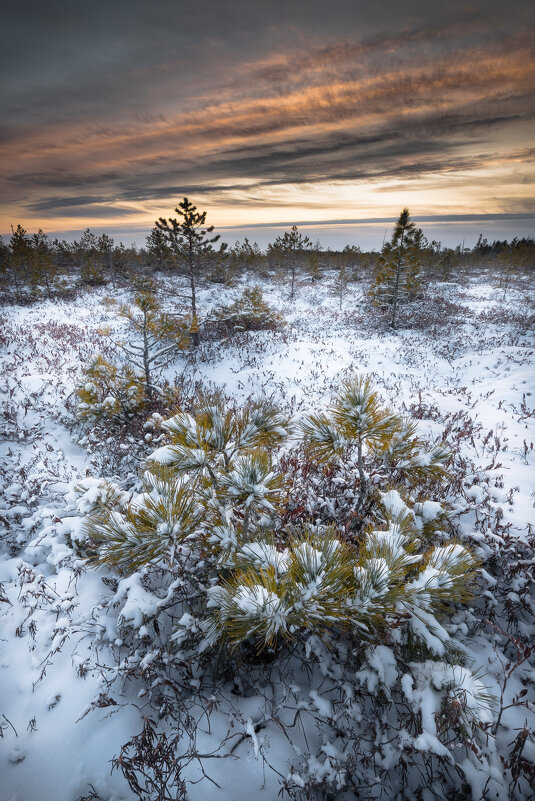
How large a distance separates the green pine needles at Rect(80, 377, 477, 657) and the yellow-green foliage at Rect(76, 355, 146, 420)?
449 cm

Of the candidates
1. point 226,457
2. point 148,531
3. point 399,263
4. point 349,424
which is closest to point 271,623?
point 148,531

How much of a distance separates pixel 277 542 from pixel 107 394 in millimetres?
6041

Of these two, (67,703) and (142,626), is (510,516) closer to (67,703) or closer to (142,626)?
(142,626)

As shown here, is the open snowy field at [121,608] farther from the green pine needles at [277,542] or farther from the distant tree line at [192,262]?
the distant tree line at [192,262]

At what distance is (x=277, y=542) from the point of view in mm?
2967

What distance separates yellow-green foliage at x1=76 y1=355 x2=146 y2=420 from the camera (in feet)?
23.1

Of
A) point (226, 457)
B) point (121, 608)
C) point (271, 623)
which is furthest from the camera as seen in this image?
point (121, 608)

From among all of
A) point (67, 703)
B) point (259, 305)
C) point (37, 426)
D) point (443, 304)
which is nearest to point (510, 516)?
point (67, 703)

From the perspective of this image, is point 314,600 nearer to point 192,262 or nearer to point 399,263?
point 192,262

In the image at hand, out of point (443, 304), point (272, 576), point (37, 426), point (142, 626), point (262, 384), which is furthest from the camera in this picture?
point (443, 304)

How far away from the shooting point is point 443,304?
29219 mm

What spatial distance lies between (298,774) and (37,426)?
763cm

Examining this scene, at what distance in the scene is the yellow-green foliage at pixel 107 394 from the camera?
7.03m

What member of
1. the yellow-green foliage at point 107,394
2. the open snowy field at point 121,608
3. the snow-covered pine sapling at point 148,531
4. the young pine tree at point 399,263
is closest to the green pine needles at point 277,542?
the snow-covered pine sapling at point 148,531
